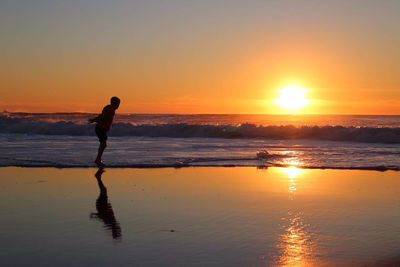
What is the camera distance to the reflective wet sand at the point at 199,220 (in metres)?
4.97

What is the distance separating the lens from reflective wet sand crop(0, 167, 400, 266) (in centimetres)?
497

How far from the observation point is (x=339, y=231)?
597 centimetres

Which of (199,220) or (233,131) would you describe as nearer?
(199,220)

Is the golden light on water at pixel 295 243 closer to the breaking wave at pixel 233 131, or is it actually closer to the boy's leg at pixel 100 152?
the boy's leg at pixel 100 152

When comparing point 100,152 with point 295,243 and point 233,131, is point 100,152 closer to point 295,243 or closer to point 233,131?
point 295,243

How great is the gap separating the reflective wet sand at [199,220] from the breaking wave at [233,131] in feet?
56.1

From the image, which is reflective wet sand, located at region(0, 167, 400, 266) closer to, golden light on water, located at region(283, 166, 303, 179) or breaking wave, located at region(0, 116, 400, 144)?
golden light on water, located at region(283, 166, 303, 179)

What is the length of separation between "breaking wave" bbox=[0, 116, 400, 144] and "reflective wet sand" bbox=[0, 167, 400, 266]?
17.1 meters

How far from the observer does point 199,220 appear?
6508 mm

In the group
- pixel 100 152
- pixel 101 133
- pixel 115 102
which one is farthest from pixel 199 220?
pixel 115 102

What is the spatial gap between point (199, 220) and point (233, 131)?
25.7 metres

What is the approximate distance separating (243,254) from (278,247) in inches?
17.3

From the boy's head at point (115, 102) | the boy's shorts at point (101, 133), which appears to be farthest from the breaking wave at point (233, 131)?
the boy's shorts at point (101, 133)

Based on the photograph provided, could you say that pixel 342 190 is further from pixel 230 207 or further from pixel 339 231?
pixel 339 231
